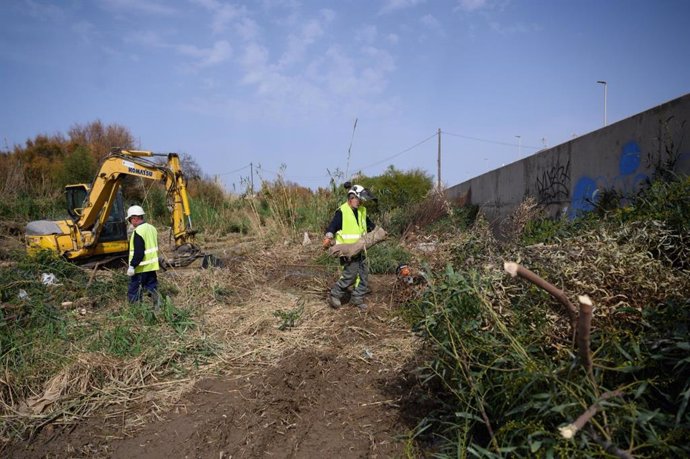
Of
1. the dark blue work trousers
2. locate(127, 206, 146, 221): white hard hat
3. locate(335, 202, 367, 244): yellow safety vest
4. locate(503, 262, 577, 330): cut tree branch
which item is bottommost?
the dark blue work trousers

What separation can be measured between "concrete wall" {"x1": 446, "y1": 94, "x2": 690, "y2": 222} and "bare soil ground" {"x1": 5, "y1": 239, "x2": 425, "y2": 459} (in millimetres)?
2915

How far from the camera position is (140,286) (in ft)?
19.1

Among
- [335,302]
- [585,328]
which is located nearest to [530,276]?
[585,328]

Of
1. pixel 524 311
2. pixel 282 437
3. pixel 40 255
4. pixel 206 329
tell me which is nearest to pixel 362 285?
pixel 206 329

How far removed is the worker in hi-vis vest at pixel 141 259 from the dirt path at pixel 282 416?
252 cm

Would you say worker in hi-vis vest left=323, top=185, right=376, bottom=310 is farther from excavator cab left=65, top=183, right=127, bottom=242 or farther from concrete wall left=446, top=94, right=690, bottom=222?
excavator cab left=65, top=183, right=127, bottom=242

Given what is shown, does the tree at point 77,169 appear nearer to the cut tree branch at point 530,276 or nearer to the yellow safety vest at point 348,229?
the yellow safety vest at point 348,229

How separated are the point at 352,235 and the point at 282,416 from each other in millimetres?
2794

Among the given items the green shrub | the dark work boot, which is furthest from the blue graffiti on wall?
the dark work boot

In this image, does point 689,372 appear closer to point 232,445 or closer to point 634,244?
point 634,244

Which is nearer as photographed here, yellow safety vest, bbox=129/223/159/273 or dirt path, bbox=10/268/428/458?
dirt path, bbox=10/268/428/458

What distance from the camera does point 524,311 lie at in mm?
2457

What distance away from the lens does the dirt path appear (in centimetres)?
284

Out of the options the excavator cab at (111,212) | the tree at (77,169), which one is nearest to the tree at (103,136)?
the tree at (77,169)
